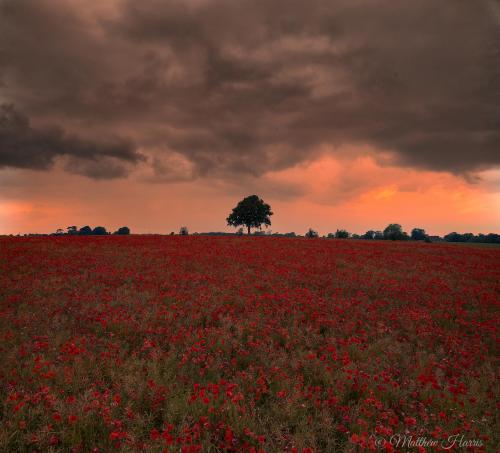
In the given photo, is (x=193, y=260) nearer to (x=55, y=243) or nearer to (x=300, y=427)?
(x=55, y=243)

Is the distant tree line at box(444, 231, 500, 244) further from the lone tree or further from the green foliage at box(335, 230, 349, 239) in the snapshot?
the lone tree

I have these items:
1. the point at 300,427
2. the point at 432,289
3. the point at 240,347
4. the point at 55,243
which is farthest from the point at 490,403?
the point at 55,243

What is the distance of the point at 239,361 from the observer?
752cm

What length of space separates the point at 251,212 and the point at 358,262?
187 feet

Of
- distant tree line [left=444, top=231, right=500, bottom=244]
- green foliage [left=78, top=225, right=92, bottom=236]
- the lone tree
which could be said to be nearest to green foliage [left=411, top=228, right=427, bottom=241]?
distant tree line [left=444, top=231, right=500, bottom=244]

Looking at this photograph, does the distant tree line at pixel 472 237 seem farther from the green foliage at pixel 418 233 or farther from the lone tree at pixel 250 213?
the lone tree at pixel 250 213

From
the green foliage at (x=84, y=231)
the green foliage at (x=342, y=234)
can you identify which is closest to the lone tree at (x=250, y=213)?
the green foliage at (x=342, y=234)

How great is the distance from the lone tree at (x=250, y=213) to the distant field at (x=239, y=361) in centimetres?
6203

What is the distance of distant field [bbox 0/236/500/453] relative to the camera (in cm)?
494

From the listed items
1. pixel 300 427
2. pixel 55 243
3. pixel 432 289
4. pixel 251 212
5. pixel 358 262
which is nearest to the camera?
pixel 300 427

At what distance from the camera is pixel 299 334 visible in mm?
9062

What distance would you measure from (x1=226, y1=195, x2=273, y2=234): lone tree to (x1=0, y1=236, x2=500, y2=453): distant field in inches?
2442

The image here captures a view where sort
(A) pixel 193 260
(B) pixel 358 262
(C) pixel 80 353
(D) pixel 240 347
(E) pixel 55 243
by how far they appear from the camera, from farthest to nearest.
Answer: (E) pixel 55 243 → (B) pixel 358 262 → (A) pixel 193 260 → (D) pixel 240 347 → (C) pixel 80 353


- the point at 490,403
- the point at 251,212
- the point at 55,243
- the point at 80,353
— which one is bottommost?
the point at 490,403
